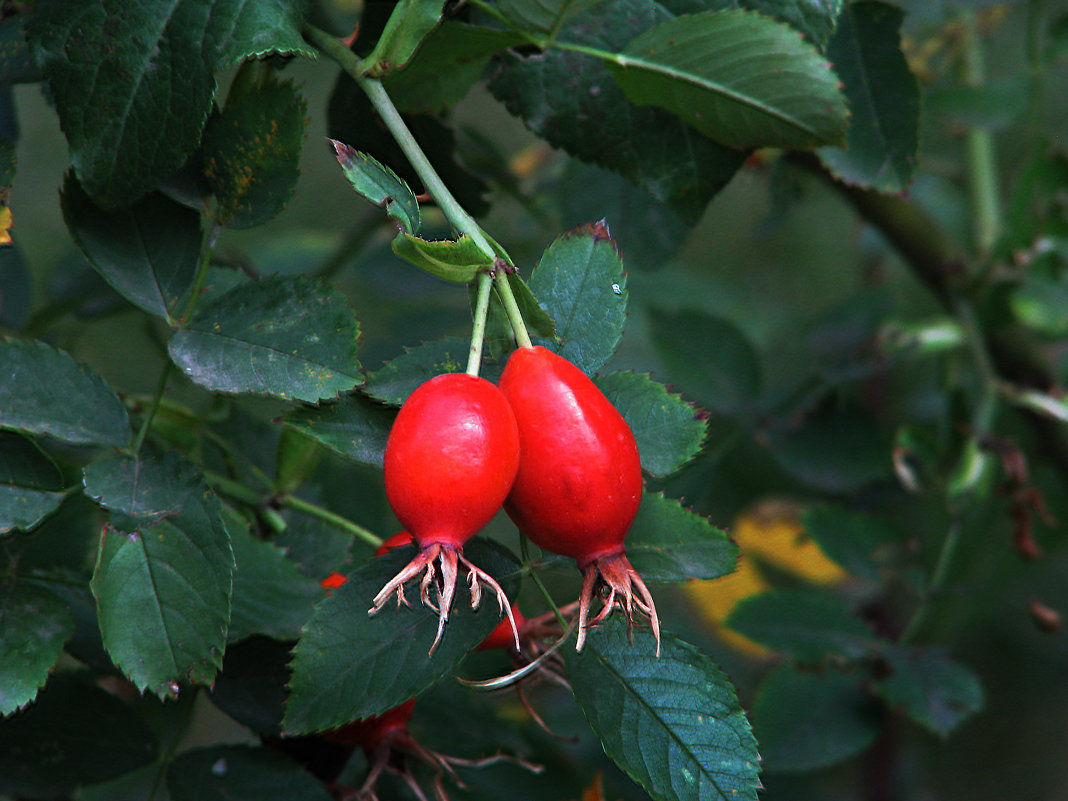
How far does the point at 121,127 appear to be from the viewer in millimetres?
517

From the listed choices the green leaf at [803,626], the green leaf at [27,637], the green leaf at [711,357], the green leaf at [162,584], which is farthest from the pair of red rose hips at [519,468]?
the green leaf at [711,357]

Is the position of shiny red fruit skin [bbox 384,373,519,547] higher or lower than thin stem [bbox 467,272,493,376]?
lower

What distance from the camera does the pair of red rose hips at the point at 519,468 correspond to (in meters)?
0.42

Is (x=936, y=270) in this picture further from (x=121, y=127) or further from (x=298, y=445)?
(x=121, y=127)

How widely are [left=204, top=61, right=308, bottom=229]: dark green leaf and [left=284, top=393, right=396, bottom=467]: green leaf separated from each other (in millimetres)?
152

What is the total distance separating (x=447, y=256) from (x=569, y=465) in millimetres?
120

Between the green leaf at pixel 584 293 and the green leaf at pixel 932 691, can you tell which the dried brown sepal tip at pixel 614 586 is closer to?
the green leaf at pixel 584 293

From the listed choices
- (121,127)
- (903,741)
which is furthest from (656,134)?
(903,741)

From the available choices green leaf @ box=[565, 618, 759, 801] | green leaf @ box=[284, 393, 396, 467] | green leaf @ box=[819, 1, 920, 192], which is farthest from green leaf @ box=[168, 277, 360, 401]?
green leaf @ box=[819, 1, 920, 192]

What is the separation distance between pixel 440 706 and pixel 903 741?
1.16 m

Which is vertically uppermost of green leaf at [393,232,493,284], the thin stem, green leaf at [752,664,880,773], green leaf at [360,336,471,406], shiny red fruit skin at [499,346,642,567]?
green leaf at [393,232,493,284]

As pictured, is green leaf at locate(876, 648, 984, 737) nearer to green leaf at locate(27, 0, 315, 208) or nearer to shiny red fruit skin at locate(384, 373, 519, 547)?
shiny red fruit skin at locate(384, 373, 519, 547)

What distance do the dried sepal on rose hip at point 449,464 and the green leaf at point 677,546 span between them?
0.13 meters

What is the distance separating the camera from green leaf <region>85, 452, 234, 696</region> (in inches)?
19.4
